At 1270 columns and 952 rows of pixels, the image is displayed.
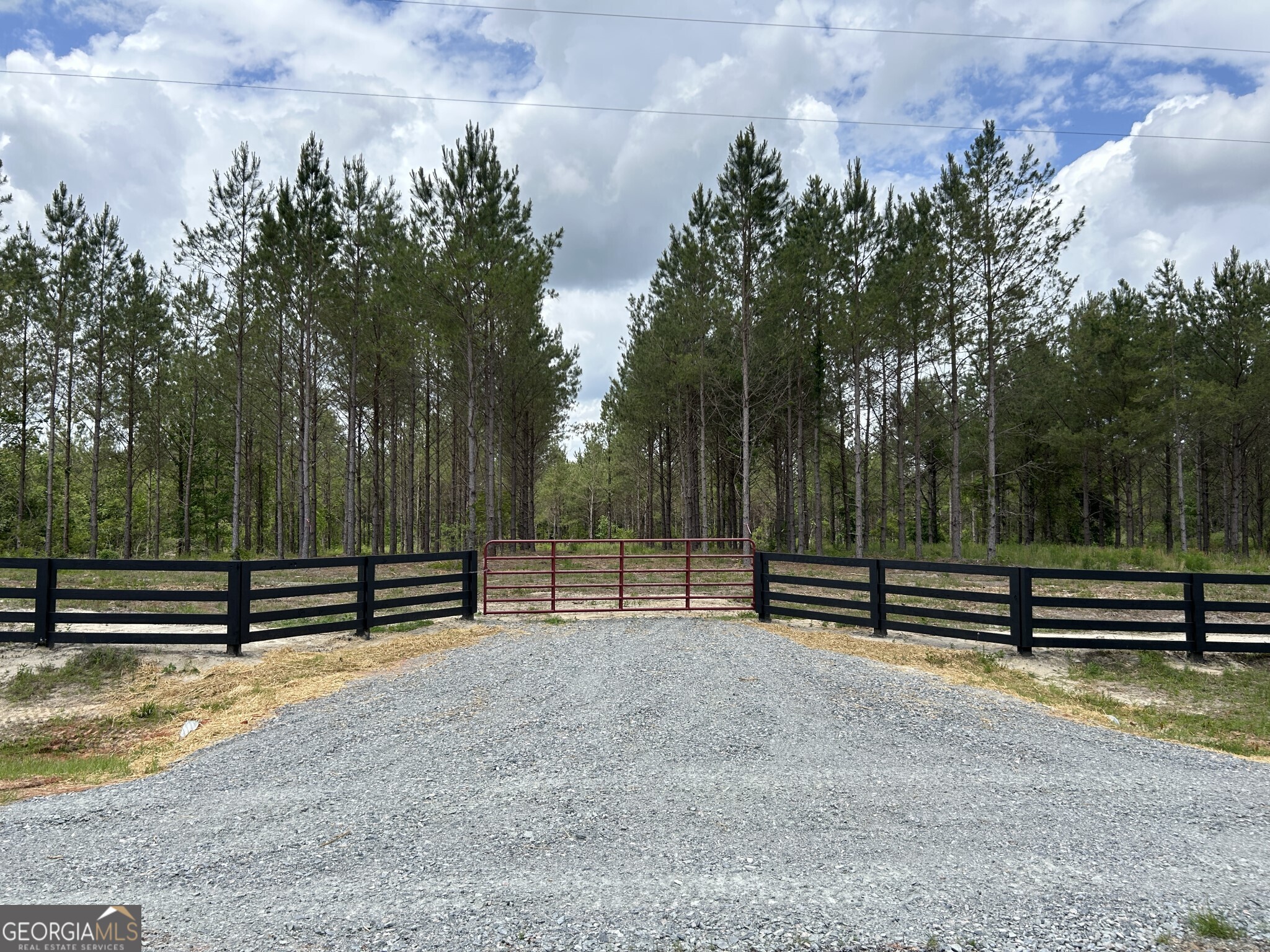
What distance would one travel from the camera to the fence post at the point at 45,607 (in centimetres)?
914

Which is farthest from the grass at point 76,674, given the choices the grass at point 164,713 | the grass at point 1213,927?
the grass at point 1213,927

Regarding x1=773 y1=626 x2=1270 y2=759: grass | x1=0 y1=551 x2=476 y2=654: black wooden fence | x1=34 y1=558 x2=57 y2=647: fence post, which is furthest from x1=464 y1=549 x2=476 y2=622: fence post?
x1=34 y1=558 x2=57 y2=647: fence post

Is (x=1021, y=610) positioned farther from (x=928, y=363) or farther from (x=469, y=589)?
(x=928, y=363)

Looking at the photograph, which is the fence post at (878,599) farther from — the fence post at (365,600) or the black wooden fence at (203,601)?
the fence post at (365,600)

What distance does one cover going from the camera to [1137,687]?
26.5 ft

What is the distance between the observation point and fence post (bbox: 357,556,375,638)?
1012cm

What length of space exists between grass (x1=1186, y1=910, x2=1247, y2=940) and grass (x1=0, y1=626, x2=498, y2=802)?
710 centimetres

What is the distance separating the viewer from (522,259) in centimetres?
1914

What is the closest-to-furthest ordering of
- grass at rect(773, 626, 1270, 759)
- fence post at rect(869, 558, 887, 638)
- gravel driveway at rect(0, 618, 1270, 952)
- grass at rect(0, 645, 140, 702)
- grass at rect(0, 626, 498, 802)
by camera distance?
gravel driveway at rect(0, 618, 1270, 952), grass at rect(0, 626, 498, 802), grass at rect(773, 626, 1270, 759), grass at rect(0, 645, 140, 702), fence post at rect(869, 558, 887, 638)

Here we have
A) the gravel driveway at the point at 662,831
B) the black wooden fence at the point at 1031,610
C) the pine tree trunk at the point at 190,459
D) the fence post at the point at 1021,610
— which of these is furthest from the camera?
the pine tree trunk at the point at 190,459

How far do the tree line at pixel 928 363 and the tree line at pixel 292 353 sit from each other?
6.30 meters

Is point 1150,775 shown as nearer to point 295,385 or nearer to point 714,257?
point 714,257

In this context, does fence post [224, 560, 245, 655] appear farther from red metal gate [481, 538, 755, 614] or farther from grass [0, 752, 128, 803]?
red metal gate [481, 538, 755, 614]

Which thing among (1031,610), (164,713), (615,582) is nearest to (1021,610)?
(1031,610)
